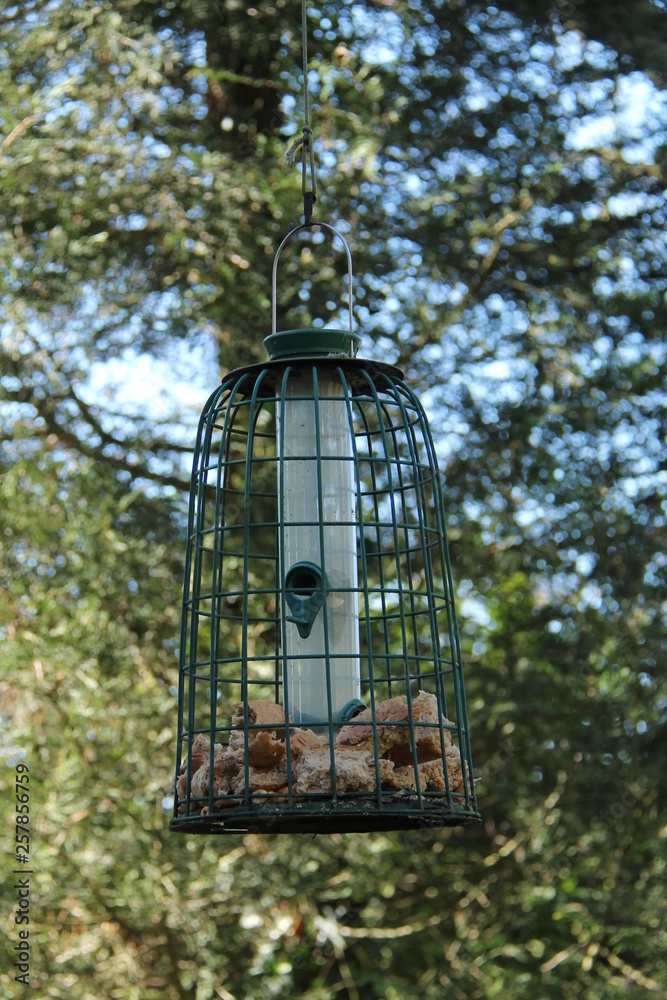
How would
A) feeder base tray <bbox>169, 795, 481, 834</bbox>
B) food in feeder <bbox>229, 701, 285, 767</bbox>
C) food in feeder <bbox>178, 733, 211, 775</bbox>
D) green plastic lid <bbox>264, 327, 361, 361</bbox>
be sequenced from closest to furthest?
feeder base tray <bbox>169, 795, 481, 834</bbox>, food in feeder <bbox>229, 701, 285, 767</bbox>, food in feeder <bbox>178, 733, 211, 775</bbox>, green plastic lid <bbox>264, 327, 361, 361</bbox>

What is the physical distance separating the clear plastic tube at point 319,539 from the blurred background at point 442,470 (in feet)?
8.56

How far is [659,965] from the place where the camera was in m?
5.47

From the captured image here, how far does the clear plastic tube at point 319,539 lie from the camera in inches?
96.6

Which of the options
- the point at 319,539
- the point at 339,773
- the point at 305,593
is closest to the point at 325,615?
the point at 305,593

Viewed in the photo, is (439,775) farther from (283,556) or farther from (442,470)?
(442,470)

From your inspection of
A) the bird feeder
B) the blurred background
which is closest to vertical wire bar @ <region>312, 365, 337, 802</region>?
the bird feeder

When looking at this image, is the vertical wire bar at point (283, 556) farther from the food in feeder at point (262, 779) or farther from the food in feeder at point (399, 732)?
the food in feeder at point (399, 732)

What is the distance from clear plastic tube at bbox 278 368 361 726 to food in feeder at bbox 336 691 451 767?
0.55 ft

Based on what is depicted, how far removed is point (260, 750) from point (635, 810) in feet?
12.3

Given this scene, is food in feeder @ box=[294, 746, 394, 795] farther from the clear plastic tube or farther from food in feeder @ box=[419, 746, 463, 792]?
the clear plastic tube

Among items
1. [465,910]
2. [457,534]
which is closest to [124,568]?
[457,534]

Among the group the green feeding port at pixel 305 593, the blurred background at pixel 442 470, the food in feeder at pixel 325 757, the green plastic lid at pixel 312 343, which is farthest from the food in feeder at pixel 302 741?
the blurred background at pixel 442 470

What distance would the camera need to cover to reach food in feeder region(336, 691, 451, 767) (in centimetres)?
220

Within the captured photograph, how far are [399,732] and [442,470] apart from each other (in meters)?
3.24
